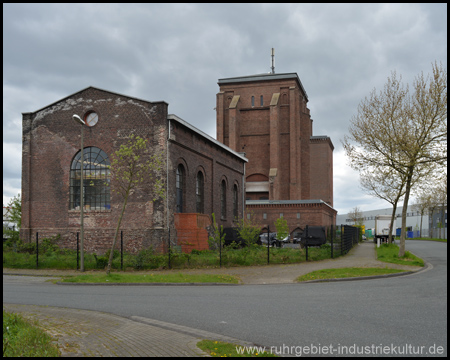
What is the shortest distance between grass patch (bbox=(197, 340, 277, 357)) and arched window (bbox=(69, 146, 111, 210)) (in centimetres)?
2192

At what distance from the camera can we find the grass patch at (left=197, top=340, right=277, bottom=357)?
6.24 metres

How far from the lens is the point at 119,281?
54.9 feet

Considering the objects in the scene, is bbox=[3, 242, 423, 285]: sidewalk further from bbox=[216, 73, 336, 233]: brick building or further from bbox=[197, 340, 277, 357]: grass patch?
bbox=[216, 73, 336, 233]: brick building

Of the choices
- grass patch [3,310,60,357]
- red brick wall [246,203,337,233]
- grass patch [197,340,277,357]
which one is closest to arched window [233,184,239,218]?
red brick wall [246,203,337,233]

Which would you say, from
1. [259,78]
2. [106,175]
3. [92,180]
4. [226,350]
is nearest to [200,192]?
[106,175]

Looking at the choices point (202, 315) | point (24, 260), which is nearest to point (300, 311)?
point (202, 315)

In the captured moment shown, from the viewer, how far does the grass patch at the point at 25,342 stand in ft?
19.6

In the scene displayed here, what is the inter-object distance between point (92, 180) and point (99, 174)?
554 millimetres

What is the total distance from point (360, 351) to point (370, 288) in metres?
7.92

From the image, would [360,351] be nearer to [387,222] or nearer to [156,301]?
[156,301]

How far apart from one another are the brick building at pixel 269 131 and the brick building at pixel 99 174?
93.0 feet

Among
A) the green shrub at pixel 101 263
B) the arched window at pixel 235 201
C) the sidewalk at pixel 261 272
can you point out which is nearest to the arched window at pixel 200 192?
the arched window at pixel 235 201

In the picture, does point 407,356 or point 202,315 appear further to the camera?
point 202,315

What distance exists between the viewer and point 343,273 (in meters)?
17.9
